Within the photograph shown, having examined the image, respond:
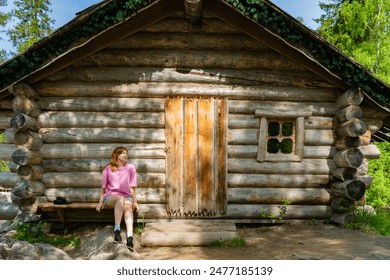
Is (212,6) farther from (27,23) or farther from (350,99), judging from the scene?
(27,23)

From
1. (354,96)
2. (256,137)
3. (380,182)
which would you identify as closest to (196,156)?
(256,137)

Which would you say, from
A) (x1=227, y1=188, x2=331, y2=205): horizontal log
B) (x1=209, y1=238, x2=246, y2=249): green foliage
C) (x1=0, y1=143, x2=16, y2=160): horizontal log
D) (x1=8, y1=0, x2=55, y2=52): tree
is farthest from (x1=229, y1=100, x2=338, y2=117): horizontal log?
(x1=8, y1=0, x2=55, y2=52): tree

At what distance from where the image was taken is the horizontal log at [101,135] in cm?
602

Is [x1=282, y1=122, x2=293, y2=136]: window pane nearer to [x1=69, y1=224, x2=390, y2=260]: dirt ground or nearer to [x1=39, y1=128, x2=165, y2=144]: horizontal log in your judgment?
[x1=69, y1=224, x2=390, y2=260]: dirt ground

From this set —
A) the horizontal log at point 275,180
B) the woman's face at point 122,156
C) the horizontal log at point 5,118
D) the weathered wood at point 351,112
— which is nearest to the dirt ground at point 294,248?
the horizontal log at point 275,180

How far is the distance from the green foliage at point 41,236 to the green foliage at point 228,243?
2.63 meters

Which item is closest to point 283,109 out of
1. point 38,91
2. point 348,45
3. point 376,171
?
point 38,91

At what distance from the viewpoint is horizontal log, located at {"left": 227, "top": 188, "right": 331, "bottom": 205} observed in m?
6.15

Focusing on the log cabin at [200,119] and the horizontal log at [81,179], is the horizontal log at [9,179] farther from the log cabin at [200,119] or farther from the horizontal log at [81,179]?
the horizontal log at [81,179]

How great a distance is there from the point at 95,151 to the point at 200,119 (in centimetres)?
238

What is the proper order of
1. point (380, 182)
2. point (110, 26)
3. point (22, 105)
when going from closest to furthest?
point (110, 26) → point (22, 105) → point (380, 182)

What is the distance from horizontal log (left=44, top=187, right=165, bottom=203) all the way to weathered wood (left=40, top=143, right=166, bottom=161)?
2.34 ft

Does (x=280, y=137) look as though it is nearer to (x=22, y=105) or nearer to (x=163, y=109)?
(x=163, y=109)

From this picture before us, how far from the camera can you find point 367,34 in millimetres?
14195
